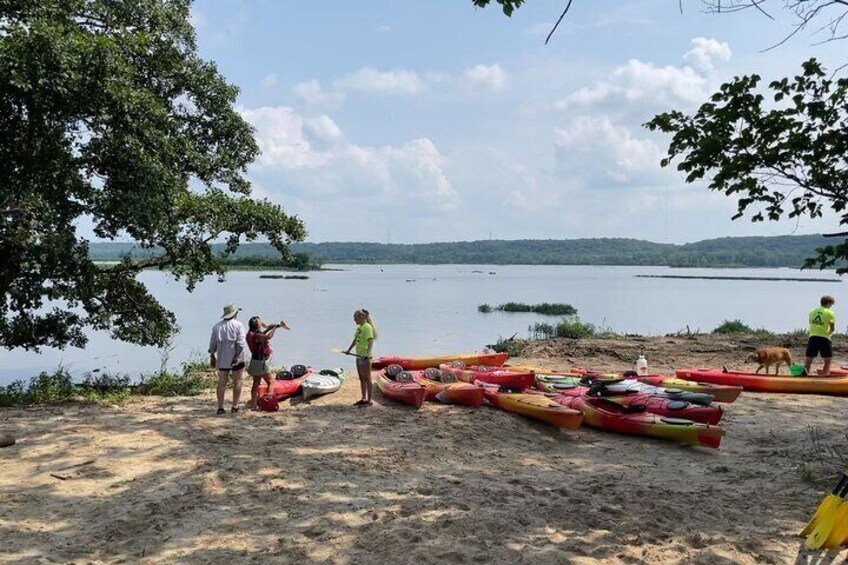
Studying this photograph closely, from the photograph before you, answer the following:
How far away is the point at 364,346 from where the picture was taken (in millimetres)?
9211

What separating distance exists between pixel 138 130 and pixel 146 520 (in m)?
5.41

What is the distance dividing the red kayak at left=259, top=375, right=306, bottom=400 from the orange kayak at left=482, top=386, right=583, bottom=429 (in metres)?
3.19

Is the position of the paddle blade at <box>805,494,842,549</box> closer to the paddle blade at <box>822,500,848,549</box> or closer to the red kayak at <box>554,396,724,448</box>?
the paddle blade at <box>822,500,848,549</box>

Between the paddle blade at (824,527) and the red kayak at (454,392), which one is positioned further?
the red kayak at (454,392)

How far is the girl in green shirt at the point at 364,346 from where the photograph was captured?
9.22 meters

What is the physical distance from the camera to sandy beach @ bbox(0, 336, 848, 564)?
4.62 m

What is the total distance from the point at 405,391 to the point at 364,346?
1023 mm

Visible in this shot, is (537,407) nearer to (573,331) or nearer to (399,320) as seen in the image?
(573,331)

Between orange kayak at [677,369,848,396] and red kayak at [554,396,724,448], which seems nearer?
red kayak at [554,396,724,448]

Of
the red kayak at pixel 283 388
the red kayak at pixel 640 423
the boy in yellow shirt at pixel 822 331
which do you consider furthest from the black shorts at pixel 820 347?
the red kayak at pixel 283 388

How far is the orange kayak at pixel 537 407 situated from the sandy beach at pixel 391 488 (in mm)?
167

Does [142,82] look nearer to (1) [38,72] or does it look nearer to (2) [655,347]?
(1) [38,72]

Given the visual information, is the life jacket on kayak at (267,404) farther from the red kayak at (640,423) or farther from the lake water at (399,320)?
the lake water at (399,320)

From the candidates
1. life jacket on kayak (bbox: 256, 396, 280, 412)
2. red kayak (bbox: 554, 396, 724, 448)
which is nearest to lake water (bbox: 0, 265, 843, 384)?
life jacket on kayak (bbox: 256, 396, 280, 412)
